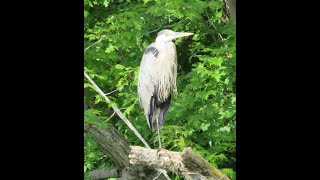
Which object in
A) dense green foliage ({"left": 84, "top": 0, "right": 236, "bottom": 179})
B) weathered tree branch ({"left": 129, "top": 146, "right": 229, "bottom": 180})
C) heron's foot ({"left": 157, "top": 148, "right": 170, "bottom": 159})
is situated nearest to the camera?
weathered tree branch ({"left": 129, "top": 146, "right": 229, "bottom": 180})

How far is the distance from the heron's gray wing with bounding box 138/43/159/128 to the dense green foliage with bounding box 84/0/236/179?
165 mm

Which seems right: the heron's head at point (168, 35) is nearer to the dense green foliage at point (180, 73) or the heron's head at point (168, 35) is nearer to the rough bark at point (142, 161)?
the dense green foliage at point (180, 73)

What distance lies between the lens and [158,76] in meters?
3.21

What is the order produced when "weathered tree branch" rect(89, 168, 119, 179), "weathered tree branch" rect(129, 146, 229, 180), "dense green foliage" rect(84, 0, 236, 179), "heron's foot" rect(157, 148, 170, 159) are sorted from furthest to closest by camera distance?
"weathered tree branch" rect(89, 168, 119, 179), "dense green foliage" rect(84, 0, 236, 179), "heron's foot" rect(157, 148, 170, 159), "weathered tree branch" rect(129, 146, 229, 180)

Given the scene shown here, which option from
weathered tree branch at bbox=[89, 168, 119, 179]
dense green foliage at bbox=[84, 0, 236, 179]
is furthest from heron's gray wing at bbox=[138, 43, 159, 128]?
weathered tree branch at bbox=[89, 168, 119, 179]

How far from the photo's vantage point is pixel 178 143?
11.2ft

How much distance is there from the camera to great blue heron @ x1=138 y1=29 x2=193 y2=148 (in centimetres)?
321

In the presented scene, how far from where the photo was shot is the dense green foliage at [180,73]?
3.49 meters

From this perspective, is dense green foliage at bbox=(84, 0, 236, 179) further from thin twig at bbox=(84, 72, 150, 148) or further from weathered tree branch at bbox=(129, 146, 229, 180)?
weathered tree branch at bbox=(129, 146, 229, 180)

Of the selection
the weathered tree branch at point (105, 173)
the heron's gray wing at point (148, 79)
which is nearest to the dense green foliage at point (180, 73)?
the weathered tree branch at point (105, 173)
